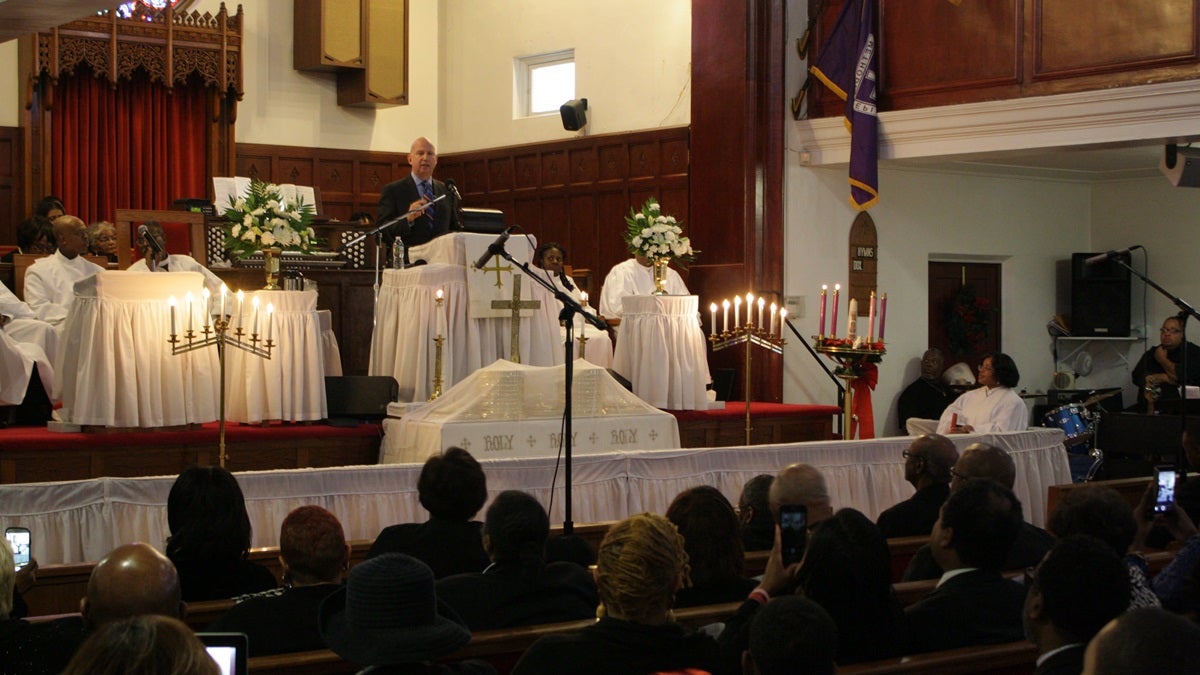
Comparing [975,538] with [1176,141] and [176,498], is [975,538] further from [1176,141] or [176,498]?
[1176,141]

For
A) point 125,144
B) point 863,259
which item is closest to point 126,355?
point 125,144

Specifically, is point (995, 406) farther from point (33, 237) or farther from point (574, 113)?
point (33, 237)

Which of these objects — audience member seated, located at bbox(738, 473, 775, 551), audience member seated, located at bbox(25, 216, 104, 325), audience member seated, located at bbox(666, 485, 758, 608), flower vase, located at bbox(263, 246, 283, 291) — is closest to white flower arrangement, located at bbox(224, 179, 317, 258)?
flower vase, located at bbox(263, 246, 283, 291)

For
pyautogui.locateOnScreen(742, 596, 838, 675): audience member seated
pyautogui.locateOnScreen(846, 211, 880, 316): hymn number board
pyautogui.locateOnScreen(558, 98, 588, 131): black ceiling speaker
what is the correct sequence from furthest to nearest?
pyautogui.locateOnScreen(558, 98, 588, 131): black ceiling speaker → pyautogui.locateOnScreen(846, 211, 880, 316): hymn number board → pyautogui.locateOnScreen(742, 596, 838, 675): audience member seated

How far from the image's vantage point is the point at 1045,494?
8.84m

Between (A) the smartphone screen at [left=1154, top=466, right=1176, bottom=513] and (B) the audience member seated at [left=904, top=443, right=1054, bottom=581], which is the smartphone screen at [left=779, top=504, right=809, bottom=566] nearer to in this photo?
(B) the audience member seated at [left=904, top=443, right=1054, bottom=581]

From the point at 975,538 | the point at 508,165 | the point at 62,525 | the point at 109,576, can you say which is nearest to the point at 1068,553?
the point at 975,538

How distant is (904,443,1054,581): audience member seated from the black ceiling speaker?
8564 mm

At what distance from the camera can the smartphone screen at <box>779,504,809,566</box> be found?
3.66 meters

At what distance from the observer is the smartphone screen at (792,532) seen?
12.0ft

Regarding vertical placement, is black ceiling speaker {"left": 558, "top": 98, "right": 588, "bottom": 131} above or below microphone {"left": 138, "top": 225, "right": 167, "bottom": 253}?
above

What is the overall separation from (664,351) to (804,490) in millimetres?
5640

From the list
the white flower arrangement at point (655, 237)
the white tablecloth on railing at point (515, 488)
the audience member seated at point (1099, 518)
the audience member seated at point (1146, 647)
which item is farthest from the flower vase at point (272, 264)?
the audience member seated at point (1146, 647)

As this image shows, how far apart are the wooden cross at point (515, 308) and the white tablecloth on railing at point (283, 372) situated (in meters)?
1.32
